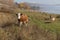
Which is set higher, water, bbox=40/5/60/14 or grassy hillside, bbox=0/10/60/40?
grassy hillside, bbox=0/10/60/40

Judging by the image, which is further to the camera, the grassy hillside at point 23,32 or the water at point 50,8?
the water at point 50,8

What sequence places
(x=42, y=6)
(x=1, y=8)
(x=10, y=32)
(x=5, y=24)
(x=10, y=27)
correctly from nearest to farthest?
(x=10, y=32) → (x=10, y=27) → (x=5, y=24) → (x=1, y=8) → (x=42, y=6)

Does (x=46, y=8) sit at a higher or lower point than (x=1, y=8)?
lower

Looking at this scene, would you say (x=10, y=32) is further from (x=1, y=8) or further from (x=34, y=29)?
(x=1, y=8)

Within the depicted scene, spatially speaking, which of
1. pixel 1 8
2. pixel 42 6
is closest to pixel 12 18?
pixel 1 8

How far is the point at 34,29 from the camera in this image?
1170cm

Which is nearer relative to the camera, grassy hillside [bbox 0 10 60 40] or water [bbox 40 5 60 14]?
grassy hillside [bbox 0 10 60 40]

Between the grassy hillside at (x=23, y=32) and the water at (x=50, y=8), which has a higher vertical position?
the grassy hillside at (x=23, y=32)

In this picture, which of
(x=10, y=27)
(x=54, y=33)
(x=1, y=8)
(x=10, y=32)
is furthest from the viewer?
(x=1, y=8)

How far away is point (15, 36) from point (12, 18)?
2902 mm

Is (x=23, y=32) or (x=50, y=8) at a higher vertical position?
(x=23, y=32)

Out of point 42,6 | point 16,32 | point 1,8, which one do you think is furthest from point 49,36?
point 42,6

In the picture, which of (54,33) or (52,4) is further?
(52,4)

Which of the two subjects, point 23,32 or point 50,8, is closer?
point 23,32
